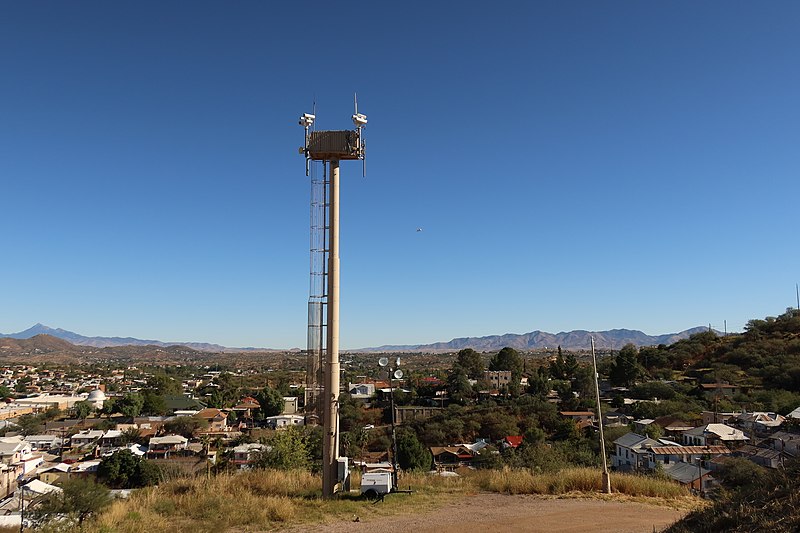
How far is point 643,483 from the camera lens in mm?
10352

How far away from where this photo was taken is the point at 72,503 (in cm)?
850

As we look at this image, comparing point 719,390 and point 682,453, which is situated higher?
point 719,390

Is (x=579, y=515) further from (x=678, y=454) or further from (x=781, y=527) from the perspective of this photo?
(x=678, y=454)

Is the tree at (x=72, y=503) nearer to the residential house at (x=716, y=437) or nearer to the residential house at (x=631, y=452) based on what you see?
the residential house at (x=631, y=452)

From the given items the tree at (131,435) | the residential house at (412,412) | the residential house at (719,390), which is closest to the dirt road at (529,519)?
the residential house at (412,412)

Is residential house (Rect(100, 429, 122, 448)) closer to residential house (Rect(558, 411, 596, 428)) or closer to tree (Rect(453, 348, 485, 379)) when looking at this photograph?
residential house (Rect(558, 411, 596, 428))

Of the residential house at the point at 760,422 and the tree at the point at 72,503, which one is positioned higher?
the tree at the point at 72,503

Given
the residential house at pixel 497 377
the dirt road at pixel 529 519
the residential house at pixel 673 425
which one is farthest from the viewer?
the residential house at pixel 497 377

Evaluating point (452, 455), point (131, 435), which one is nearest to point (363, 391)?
point (131, 435)

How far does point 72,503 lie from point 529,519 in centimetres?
715

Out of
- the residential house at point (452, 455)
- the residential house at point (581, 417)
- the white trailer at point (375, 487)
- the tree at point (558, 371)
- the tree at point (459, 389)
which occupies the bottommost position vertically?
the residential house at point (452, 455)

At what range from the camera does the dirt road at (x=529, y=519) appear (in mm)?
7906

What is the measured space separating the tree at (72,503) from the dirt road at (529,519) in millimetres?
3598

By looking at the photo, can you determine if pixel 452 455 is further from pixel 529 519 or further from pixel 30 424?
pixel 30 424
